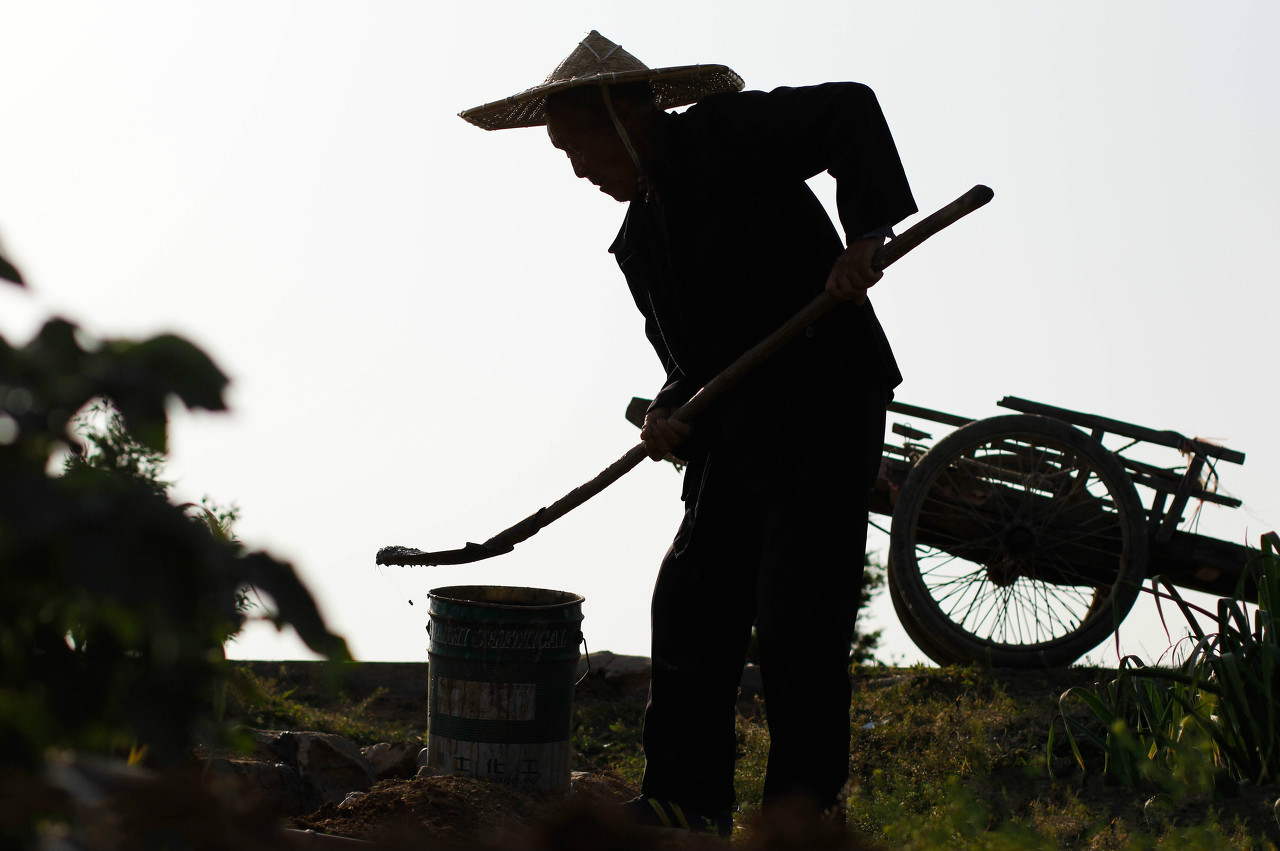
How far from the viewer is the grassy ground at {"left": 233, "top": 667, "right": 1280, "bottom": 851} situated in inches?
120

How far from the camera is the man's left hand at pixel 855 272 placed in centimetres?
310

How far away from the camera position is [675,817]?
3.31 m

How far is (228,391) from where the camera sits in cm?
104

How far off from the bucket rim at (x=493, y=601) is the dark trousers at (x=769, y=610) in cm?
51

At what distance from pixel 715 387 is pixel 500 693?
4.16 ft

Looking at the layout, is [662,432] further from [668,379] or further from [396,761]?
[396,761]

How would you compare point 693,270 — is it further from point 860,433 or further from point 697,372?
point 860,433

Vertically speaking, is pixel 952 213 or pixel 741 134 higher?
pixel 741 134

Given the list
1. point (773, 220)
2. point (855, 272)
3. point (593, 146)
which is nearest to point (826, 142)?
point (773, 220)

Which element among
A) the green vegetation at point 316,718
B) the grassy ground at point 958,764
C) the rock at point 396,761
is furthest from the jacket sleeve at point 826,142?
the green vegetation at point 316,718

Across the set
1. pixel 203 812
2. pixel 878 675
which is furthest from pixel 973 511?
A: pixel 203 812

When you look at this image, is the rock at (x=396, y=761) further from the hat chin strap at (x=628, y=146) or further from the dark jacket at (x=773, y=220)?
the hat chin strap at (x=628, y=146)

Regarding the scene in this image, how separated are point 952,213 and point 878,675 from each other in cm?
347

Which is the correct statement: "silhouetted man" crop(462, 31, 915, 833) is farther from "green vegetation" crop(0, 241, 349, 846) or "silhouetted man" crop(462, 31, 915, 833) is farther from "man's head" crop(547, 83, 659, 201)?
"green vegetation" crop(0, 241, 349, 846)
